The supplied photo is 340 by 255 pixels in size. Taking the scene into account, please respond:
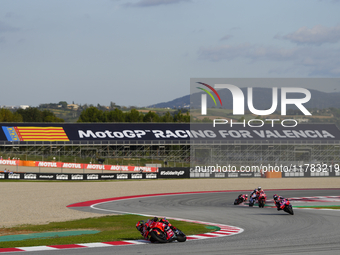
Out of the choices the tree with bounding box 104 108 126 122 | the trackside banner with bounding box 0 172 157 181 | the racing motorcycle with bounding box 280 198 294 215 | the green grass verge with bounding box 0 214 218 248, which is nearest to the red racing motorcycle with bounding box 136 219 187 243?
the green grass verge with bounding box 0 214 218 248

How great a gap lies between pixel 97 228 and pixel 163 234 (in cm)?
516

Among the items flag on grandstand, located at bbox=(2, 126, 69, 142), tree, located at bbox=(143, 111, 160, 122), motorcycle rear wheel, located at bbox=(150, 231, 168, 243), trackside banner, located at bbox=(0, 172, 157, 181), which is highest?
tree, located at bbox=(143, 111, 160, 122)

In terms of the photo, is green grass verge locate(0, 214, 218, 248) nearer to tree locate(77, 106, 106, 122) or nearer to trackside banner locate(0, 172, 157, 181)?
trackside banner locate(0, 172, 157, 181)

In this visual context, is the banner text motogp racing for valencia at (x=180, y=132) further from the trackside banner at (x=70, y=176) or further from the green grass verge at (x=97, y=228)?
the green grass verge at (x=97, y=228)

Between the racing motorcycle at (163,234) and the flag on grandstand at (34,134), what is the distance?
178ft

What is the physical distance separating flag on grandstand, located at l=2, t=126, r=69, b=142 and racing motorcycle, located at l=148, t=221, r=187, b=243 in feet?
178

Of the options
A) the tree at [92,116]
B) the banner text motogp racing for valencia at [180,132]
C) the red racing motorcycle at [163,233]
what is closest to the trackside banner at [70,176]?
the banner text motogp racing for valencia at [180,132]

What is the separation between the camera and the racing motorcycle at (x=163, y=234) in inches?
499

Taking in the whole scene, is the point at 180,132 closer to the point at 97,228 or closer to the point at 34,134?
the point at 34,134

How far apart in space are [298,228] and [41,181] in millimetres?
36949

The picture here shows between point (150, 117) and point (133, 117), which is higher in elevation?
point (133, 117)

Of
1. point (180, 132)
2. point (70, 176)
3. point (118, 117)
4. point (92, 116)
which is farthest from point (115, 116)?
point (70, 176)

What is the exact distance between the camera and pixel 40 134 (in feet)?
212

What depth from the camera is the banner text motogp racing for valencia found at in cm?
6394
